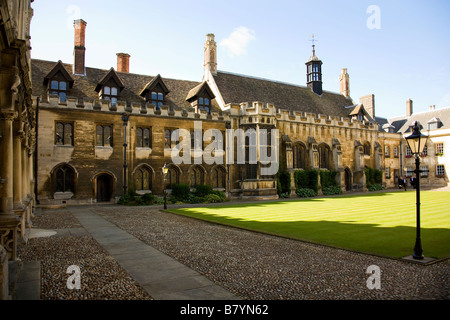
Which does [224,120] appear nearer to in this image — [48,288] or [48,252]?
[48,252]

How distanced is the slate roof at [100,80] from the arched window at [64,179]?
5.48 meters

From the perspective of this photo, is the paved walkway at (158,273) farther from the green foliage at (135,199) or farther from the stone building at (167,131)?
the green foliage at (135,199)

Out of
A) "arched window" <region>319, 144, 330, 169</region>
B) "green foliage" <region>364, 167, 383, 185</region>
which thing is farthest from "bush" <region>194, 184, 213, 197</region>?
"green foliage" <region>364, 167, 383, 185</region>

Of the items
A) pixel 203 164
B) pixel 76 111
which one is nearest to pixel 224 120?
pixel 203 164

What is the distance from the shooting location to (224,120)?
2748cm

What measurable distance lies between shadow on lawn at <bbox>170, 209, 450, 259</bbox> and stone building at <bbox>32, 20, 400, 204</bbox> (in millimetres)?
10493

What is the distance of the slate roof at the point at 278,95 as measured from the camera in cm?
3109

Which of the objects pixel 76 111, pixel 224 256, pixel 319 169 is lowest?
pixel 224 256

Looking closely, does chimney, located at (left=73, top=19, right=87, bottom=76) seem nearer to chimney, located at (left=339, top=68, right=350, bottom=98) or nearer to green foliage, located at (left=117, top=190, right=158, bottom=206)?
green foliage, located at (left=117, top=190, right=158, bottom=206)

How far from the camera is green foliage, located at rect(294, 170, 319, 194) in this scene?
3034cm
